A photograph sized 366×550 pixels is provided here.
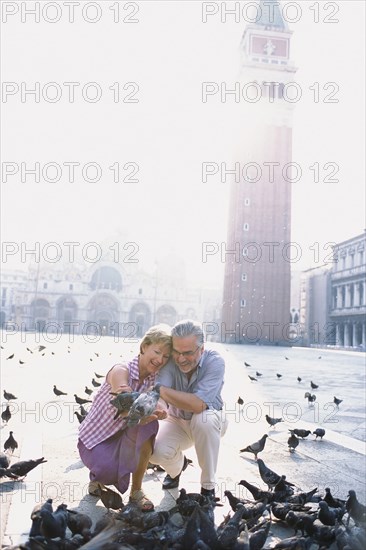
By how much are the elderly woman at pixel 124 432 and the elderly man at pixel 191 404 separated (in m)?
0.11

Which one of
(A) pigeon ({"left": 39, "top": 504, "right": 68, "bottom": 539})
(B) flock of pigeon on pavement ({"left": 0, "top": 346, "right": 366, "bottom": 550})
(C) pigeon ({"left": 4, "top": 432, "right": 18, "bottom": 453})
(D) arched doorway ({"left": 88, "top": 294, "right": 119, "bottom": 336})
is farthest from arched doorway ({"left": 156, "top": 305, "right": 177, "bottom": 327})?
(A) pigeon ({"left": 39, "top": 504, "right": 68, "bottom": 539})

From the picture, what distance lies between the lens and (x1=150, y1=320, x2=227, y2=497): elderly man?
3.17 metres

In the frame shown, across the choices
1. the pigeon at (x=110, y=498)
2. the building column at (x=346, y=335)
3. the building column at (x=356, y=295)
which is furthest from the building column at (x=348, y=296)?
the pigeon at (x=110, y=498)

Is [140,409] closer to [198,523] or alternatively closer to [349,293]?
[198,523]

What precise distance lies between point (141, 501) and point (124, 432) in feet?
1.33

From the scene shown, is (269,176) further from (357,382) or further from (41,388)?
(41,388)

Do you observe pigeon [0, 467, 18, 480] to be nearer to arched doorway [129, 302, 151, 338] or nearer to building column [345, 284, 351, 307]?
building column [345, 284, 351, 307]

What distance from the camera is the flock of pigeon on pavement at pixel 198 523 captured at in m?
2.40

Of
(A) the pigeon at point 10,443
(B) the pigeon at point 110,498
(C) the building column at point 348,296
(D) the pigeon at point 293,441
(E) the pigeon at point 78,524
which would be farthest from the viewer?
(C) the building column at point 348,296

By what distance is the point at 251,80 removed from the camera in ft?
152

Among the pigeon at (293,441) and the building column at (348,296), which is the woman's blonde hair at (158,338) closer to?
the pigeon at (293,441)

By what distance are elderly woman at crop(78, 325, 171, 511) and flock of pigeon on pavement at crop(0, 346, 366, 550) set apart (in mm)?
156

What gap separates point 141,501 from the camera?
120 inches

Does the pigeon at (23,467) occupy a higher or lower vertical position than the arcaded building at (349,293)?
lower
